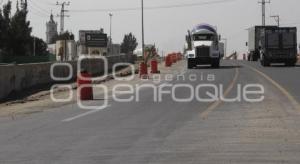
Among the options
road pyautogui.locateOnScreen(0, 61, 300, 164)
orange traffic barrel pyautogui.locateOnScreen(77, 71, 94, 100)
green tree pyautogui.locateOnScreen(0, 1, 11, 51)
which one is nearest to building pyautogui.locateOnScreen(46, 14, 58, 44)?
green tree pyautogui.locateOnScreen(0, 1, 11, 51)

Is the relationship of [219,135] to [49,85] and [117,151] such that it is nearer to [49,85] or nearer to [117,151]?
[117,151]

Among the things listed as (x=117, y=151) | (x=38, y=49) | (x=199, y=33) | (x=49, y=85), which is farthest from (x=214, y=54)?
(x=38, y=49)

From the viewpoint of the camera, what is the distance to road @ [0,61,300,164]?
10859 mm

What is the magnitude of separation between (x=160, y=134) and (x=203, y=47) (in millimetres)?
38281

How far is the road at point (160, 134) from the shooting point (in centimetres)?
1086

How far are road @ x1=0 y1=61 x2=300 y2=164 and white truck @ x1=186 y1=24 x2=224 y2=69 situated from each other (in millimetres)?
30446

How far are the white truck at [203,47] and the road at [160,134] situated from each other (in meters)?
30.4

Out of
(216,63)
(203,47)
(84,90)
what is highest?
(203,47)

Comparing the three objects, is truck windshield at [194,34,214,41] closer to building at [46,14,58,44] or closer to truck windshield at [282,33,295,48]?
truck windshield at [282,33,295,48]

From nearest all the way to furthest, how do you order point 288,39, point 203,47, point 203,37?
point 203,47 → point 203,37 → point 288,39

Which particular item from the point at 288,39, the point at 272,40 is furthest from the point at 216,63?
the point at 288,39

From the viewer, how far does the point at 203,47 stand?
51.5m

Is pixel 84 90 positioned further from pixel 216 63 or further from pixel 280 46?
pixel 280 46

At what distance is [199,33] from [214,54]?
1.99 m
